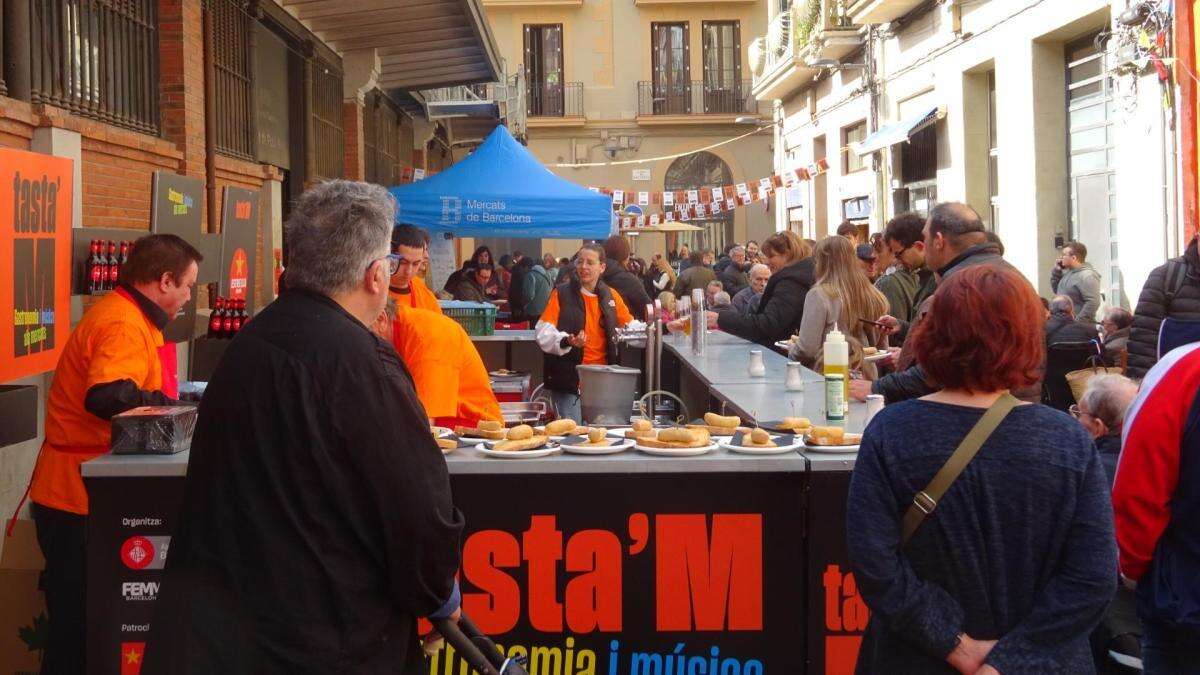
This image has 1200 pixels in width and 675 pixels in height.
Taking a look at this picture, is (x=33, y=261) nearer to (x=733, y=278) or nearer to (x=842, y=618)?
(x=842, y=618)

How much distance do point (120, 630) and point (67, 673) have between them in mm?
395

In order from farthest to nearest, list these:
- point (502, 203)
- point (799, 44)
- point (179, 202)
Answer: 1. point (799, 44)
2. point (502, 203)
3. point (179, 202)

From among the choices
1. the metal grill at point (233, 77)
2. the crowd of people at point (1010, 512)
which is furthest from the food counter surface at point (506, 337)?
the crowd of people at point (1010, 512)

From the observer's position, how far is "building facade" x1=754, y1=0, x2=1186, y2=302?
13.2 metres

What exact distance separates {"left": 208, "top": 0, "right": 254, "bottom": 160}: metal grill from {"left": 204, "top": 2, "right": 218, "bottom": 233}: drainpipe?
28 cm

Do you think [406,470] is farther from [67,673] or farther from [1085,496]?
[67,673]

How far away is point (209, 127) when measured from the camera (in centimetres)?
1102

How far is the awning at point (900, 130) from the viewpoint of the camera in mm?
19578

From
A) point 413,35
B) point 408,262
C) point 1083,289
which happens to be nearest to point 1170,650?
point 408,262

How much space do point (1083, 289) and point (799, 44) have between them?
14.5 metres

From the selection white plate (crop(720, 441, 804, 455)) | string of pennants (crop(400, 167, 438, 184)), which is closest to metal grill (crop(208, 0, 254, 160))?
white plate (crop(720, 441, 804, 455))

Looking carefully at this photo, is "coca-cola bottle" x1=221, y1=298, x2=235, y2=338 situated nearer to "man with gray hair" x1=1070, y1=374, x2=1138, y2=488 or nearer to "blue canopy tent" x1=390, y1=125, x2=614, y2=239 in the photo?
"blue canopy tent" x1=390, y1=125, x2=614, y2=239

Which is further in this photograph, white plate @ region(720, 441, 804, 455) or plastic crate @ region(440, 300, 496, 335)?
plastic crate @ region(440, 300, 496, 335)

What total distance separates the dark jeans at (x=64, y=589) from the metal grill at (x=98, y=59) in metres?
3.60
